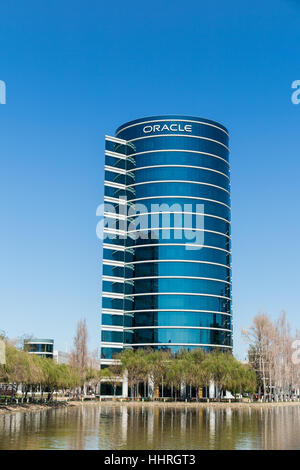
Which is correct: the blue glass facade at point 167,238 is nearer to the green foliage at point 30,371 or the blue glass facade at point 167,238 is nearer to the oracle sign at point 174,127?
the oracle sign at point 174,127

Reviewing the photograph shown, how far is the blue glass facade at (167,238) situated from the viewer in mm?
138375

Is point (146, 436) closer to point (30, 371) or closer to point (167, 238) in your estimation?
point (30, 371)

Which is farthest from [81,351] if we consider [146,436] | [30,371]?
[146,436]

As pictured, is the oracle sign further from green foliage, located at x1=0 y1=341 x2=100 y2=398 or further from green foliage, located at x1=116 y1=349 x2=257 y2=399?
green foliage, located at x1=0 y1=341 x2=100 y2=398

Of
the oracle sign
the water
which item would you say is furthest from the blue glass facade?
the water

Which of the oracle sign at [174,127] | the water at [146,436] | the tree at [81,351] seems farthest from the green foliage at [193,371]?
the oracle sign at [174,127]

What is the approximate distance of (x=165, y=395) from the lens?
134m

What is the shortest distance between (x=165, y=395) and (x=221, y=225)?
→ 44.6 metres

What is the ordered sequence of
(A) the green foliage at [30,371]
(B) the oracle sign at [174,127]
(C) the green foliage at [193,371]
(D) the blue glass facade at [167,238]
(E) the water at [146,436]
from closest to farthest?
(E) the water at [146,436] < (A) the green foliage at [30,371] < (C) the green foliage at [193,371] < (D) the blue glass facade at [167,238] < (B) the oracle sign at [174,127]

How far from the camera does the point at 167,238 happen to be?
465 ft
